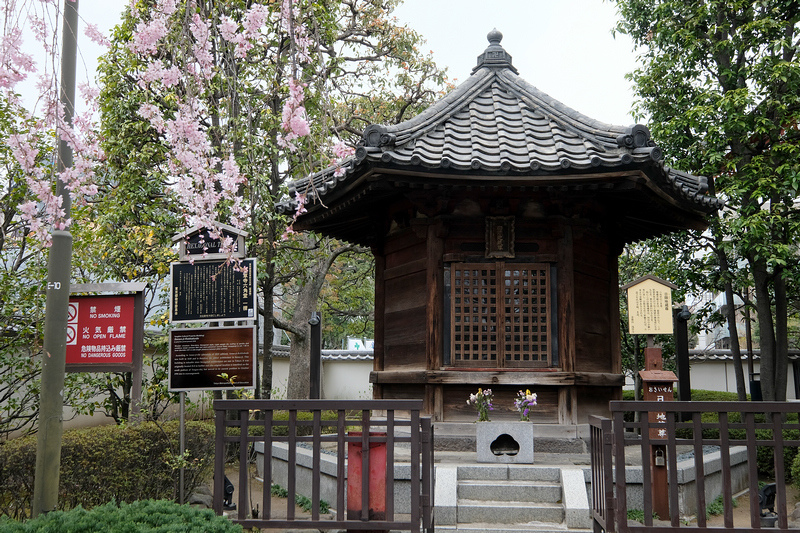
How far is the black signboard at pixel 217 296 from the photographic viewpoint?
307 inches

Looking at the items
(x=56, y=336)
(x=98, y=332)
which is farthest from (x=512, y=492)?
(x=98, y=332)

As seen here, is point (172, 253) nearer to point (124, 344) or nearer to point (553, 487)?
point (124, 344)

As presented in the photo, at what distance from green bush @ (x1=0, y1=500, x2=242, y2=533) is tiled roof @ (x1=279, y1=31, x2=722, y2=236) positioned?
3819 mm

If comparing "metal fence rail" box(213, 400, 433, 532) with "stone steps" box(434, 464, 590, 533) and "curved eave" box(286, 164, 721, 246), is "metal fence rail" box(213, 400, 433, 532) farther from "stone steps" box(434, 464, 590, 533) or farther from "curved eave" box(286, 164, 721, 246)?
"curved eave" box(286, 164, 721, 246)

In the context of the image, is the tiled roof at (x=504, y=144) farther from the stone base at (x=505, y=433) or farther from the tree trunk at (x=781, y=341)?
the tree trunk at (x=781, y=341)

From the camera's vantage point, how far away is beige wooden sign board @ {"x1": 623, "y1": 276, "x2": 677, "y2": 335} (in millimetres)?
8055

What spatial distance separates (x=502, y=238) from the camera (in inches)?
359

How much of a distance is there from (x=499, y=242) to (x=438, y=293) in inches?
42.7

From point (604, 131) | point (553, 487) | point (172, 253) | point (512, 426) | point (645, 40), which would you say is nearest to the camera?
point (553, 487)

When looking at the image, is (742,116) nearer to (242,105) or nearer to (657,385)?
(657,385)

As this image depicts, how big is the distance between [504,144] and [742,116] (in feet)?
20.0

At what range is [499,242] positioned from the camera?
29.9ft

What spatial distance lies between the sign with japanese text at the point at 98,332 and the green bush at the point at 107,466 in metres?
0.81

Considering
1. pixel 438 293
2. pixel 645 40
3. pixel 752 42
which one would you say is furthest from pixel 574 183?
pixel 645 40
